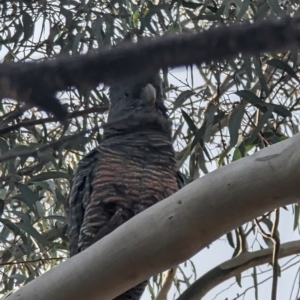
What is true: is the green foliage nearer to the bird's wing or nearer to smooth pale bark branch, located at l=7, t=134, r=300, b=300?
the bird's wing

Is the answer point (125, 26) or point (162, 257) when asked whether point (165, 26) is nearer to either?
point (125, 26)

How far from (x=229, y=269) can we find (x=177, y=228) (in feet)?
2.29

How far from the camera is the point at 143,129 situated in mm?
1872

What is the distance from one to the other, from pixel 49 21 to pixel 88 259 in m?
1.42

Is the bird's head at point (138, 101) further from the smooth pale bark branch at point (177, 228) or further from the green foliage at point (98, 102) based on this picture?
the smooth pale bark branch at point (177, 228)

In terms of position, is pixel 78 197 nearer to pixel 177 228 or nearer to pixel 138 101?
pixel 138 101

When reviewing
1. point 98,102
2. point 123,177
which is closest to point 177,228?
point 123,177

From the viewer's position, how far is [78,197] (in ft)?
5.81

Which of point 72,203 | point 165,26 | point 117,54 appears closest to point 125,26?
point 165,26

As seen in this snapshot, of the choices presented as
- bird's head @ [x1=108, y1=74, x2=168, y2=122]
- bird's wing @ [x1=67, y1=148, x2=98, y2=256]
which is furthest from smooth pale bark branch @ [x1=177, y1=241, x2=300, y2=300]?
bird's head @ [x1=108, y1=74, x2=168, y2=122]

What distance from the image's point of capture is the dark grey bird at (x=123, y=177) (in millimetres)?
1660

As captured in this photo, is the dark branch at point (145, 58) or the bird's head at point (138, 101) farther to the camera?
the bird's head at point (138, 101)

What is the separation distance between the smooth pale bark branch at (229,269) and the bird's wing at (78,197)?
398 mm

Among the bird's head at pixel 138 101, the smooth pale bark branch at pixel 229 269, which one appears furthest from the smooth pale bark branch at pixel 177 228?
the bird's head at pixel 138 101
